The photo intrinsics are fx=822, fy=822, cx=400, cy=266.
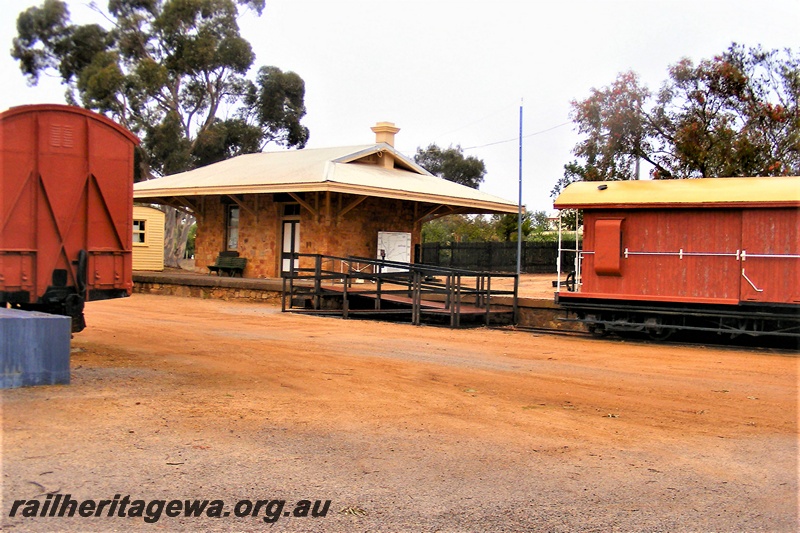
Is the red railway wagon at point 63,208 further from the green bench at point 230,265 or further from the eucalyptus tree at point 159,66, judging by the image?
the eucalyptus tree at point 159,66

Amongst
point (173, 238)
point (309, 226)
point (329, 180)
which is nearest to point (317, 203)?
point (309, 226)

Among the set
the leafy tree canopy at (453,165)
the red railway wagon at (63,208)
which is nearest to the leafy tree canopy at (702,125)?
the red railway wagon at (63,208)

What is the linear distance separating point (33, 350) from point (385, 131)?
23531mm

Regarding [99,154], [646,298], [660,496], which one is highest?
[99,154]

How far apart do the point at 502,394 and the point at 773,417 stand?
2801 mm

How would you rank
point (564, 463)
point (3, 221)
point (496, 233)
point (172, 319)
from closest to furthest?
1. point (564, 463)
2. point (3, 221)
3. point (172, 319)
4. point (496, 233)

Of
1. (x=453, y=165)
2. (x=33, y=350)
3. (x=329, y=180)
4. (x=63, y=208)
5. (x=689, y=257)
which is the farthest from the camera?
(x=453, y=165)

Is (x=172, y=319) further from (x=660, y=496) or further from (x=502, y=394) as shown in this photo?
(x=660, y=496)

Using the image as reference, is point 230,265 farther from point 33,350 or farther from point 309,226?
point 33,350

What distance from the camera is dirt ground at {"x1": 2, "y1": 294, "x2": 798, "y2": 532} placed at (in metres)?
5.33

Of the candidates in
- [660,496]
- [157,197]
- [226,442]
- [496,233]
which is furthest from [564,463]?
[496,233]

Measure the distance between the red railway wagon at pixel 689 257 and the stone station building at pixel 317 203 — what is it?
8772 mm

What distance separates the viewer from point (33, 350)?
830cm

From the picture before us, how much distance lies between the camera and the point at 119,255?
11.5m
